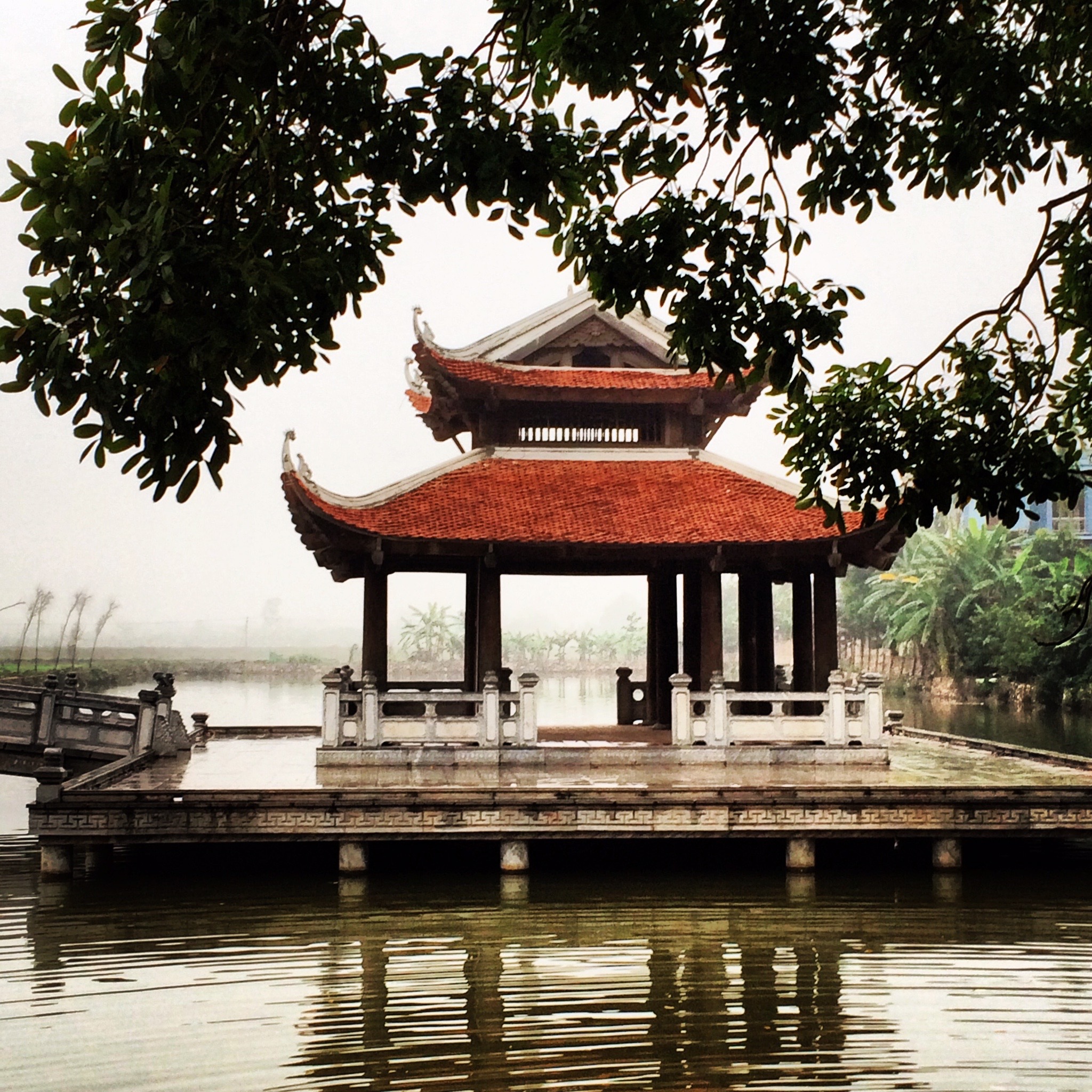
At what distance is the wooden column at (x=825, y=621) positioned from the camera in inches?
598

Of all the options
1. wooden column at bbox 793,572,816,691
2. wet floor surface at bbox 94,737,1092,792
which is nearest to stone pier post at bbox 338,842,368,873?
wet floor surface at bbox 94,737,1092,792

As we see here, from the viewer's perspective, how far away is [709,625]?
15.1m

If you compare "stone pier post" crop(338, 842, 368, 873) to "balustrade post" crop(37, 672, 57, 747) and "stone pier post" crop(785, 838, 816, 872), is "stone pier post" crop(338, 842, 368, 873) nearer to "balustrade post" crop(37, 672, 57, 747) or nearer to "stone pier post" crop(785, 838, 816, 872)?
"stone pier post" crop(785, 838, 816, 872)

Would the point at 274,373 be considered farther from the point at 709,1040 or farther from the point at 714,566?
the point at 714,566

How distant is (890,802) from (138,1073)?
7505 mm

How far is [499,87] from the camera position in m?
6.03

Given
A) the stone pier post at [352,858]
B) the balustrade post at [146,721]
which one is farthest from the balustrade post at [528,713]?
the balustrade post at [146,721]

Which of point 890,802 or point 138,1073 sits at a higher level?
point 890,802

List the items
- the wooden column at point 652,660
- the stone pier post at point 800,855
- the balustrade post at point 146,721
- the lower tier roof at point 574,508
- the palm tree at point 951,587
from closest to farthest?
the stone pier post at point 800,855 < the lower tier roof at point 574,508 < the balustrade post at point 146,721 < the wooden column at point 652,660 < the palm tree at point 951,587

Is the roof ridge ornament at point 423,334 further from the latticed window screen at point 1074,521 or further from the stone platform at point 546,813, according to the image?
the latticed window screen at point 1074,521

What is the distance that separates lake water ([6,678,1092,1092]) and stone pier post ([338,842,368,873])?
219mm

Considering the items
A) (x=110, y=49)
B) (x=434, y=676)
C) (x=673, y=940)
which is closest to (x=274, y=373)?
(x=110, y=49)

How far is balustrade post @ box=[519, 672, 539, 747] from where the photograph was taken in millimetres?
13945

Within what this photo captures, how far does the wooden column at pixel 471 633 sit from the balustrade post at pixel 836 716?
192 inches
